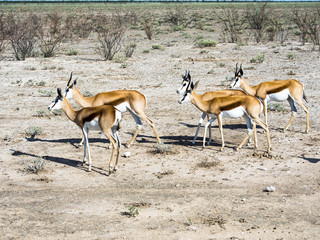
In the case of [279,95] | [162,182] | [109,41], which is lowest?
[162,182]

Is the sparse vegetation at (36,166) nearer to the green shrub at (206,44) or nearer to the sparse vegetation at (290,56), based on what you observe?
the sparse vegetation at (290,56)

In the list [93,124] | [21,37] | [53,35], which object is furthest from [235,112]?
[53,35]

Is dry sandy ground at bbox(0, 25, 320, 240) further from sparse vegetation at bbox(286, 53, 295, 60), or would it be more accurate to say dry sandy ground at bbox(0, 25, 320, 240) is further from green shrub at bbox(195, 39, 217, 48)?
green shrub at bbox(195, 39, 217, 48)

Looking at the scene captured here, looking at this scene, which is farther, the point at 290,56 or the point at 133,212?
the point at 290,56

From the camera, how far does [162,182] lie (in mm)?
8828

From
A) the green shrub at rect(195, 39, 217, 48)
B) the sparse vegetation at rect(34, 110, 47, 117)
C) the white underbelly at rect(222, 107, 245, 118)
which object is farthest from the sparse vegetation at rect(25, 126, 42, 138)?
the green shrub at rect(195, 39, 217, 48)

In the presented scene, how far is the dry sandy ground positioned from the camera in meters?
6.98

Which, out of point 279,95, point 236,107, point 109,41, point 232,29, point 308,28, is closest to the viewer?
point 236,107

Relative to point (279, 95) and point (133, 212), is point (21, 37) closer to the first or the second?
point (279, 95)

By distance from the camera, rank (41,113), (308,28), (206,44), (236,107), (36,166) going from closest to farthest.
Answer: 1. (36,166)
2. (236,107)
3. (41,113)
4. (206,44)
5. (308,28)

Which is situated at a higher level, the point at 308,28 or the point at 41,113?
the point at 308,28

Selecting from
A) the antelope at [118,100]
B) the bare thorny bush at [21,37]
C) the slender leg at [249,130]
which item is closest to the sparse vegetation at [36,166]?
the antelope at [118,100]

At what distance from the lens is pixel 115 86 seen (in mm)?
18484

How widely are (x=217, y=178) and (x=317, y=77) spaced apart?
12271 millimetres
